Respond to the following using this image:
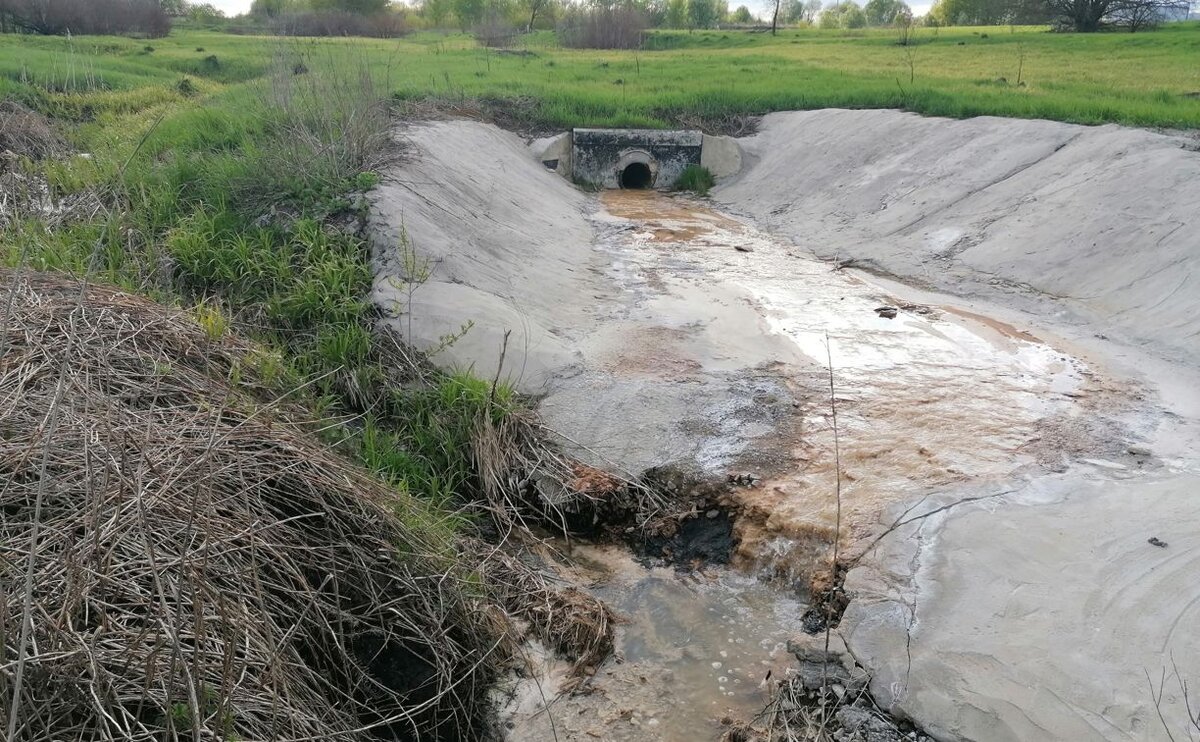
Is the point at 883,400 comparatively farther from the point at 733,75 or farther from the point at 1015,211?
the point at 733,75

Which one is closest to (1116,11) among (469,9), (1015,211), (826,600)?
(1015,211)

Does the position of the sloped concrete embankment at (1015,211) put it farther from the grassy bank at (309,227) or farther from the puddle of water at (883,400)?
the grassy bank at (309,227)

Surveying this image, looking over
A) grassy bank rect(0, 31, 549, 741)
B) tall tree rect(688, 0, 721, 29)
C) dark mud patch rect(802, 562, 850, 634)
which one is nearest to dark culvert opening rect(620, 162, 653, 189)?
grassy bank rect(0, 31, 549, 741)

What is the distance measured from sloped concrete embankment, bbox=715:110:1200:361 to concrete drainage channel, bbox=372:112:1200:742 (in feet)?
0.13

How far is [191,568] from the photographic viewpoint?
270 cm

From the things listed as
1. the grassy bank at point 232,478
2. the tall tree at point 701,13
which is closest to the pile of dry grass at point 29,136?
the grassy bank at point 232,478

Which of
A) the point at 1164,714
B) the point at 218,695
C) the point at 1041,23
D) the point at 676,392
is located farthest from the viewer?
the point at 1041,23

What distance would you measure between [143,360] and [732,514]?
122 inches

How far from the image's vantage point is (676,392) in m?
5.95

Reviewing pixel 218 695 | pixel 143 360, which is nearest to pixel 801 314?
pixel 143 360

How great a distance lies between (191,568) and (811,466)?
11.4 feet

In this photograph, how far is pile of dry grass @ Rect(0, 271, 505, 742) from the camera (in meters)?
2.37

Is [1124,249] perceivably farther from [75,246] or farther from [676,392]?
[75,246]

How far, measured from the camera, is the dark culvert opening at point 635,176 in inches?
611
